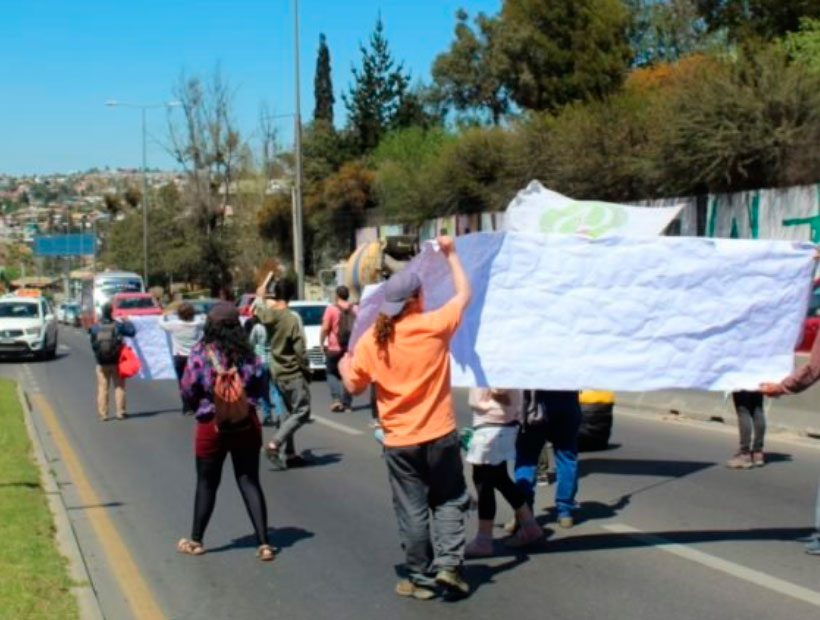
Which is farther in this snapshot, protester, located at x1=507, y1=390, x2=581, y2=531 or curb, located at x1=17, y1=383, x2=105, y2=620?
protester, located at x1=507, y1=390, x2=581, y2=531

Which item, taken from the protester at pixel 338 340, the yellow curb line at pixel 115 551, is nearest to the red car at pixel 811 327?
the protester at pixel 338 340

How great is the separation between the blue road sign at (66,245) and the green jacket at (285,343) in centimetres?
9291

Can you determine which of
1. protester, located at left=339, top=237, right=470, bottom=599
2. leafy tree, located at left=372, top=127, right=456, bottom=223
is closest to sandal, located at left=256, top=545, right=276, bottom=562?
protester, located at left=339, top=237, right=470, bottom=599

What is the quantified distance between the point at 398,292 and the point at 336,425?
9649 millimetres

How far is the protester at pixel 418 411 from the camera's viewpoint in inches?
251

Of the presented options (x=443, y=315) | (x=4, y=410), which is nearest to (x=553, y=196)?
(x=443, y=315)

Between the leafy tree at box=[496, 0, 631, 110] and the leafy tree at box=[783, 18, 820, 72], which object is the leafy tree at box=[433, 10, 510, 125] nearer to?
the leafy tree at box=[496, 0, 631, 110]

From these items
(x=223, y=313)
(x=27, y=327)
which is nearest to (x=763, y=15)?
(x=27, y=327)

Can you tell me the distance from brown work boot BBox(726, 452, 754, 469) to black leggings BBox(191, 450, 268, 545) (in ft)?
17.8

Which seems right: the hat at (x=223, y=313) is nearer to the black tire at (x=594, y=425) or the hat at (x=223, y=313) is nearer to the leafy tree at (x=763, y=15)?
the black tire at (x=594, y=425)

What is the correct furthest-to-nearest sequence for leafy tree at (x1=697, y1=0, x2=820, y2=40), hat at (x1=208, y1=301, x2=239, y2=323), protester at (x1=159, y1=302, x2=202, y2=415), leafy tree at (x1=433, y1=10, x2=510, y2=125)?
leafy tree at (x1=433, y1=10, x2=510, y2=125)
leafy tree at (x1=697, y1=0, x2=820, y2=40)
protester at (x1=159, y1=302, x2=202, y2=415)
hat at (x1=208, y1=301, x2=239, y2=323)

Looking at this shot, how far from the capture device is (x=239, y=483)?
25.2 feet

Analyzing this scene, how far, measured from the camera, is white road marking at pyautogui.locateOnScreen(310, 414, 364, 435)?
49.3ft

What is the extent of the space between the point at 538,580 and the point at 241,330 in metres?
2.49
